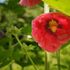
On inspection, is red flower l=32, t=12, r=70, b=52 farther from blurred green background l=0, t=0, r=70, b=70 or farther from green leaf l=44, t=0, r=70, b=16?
blurred green background l=0, t=0, r=70, b=70

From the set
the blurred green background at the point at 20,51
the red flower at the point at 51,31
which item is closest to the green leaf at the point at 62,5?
the red flower at the point at 51,31

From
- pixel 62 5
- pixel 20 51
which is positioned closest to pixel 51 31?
pixel 62 5

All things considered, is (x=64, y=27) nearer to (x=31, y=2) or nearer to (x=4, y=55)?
(x=31, y=2)

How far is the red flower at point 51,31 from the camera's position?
1.37 ft

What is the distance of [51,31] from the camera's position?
0.43 m

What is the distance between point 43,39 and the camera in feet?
1.40

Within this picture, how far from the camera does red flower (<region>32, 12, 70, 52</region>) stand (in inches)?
16.4

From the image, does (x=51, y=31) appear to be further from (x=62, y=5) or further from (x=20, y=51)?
(x=20, y=51)

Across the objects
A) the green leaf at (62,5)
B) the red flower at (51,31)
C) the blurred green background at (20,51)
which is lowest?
the blurred green background at (20,51)

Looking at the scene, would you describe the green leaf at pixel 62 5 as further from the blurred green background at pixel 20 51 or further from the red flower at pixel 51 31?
the blurred green background at pixel 20 51

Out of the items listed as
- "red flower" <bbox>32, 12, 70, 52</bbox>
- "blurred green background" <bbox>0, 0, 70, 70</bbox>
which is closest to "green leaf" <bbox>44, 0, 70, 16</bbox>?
"red flower" <bbox>32, 12, 70, 52</bbox>

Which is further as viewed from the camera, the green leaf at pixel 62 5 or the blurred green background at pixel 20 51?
the blurred green background at pixel 20 51

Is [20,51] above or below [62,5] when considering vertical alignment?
below

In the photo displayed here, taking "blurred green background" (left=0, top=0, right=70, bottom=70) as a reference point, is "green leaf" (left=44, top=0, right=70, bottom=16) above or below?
above
